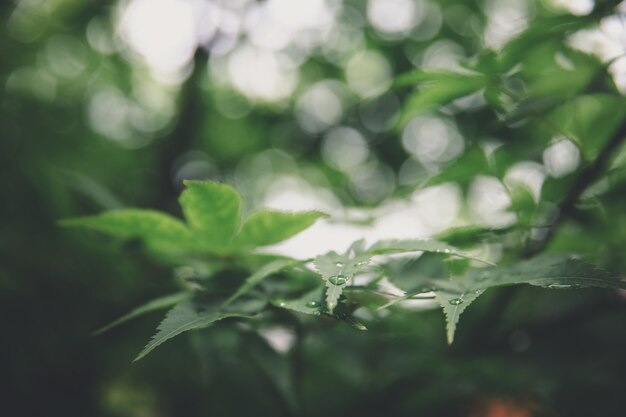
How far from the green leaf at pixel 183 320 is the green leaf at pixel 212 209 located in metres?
0.13

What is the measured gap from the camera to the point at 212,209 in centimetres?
58

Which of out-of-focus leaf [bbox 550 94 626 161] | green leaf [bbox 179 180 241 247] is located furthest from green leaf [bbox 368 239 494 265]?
out-of-focus leaf [bbox 550 94 626 161]

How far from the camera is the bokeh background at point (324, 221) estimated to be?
0.77 meters

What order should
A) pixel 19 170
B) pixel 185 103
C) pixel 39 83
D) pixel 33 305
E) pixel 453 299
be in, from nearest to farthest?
1. pixel 453 299
2. pixel 33 305
3. pixel 19 170
4. pixel 185 103
5. pixel 39 83

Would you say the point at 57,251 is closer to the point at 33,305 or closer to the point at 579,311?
the point at 33,305

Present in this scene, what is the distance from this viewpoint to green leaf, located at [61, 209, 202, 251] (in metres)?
0.61

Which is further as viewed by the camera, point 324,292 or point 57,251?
point 57,251

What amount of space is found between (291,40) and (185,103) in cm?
77

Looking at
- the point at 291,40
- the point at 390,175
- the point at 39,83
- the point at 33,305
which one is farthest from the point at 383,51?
the point at 39,83

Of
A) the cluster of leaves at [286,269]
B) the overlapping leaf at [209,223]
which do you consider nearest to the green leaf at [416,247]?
the cluster of leaves at [286,269]

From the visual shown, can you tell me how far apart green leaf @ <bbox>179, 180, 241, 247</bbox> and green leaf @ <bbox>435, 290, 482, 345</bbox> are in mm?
296

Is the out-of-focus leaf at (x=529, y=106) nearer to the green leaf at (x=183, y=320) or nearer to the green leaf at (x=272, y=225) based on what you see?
the green leaf at (x=272, y=225)

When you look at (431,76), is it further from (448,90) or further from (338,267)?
(338,267)

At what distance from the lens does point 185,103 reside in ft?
6.12
